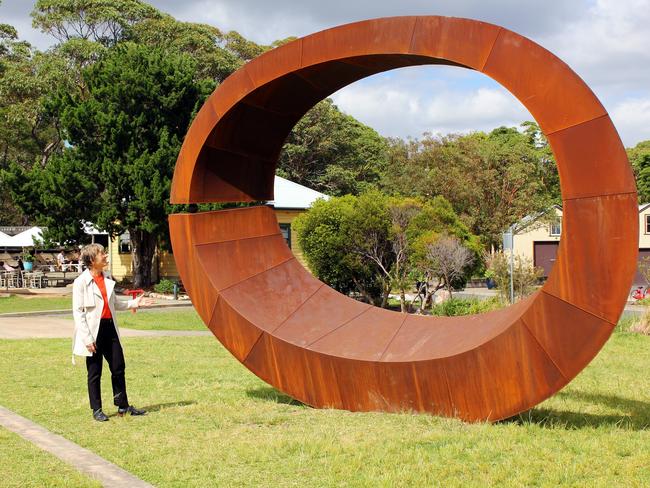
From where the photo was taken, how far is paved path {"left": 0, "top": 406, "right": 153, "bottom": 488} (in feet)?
19.7

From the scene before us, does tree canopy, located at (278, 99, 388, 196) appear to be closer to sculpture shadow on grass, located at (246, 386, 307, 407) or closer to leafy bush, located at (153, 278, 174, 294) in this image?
leafy bush, located at (153, 278, 174, 294)

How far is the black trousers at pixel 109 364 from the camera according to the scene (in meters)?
8.34

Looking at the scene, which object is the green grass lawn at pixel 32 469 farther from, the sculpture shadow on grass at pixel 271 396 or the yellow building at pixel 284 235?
the yellow building at pixel 284 235

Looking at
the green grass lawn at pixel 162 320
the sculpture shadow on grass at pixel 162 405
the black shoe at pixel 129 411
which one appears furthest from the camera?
the green grass lawn at pixel 162 320

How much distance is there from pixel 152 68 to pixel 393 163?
2165 cm

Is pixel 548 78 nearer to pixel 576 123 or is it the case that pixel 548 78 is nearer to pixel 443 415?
pixel 576 123

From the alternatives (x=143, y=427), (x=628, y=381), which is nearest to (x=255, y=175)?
(x=143, y=427)

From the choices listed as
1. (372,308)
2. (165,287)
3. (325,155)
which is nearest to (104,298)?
(372,308)

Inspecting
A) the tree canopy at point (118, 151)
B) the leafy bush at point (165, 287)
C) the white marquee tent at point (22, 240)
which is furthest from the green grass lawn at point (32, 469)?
the white marquee tent at point (22, 240)

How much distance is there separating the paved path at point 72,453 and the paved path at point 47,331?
9.47 metres

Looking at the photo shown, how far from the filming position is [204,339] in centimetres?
1717

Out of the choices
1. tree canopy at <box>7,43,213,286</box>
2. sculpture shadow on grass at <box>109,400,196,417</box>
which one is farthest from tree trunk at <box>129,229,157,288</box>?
sculpture shadow on grass at <box>109,400,196,417</box>

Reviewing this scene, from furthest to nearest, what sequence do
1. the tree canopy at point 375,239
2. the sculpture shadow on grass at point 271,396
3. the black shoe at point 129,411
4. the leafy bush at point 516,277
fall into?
the tree canopy at point 375,239, the leafy bush at point 516,277, the sculpture shadow on grass at point 271,396, the black shoe at point 129,411

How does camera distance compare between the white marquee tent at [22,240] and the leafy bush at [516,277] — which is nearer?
the leafy bush at [516,277]
